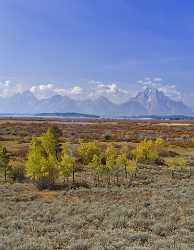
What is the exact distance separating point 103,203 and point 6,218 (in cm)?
585

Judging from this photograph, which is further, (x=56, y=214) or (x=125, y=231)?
(x=56, y=214)

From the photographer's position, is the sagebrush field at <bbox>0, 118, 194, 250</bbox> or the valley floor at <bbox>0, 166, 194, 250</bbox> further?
the sagebrush field at <bbox>0, 118, 194, 250</bbox>

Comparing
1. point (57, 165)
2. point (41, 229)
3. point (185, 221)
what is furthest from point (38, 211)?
point (57, 165)

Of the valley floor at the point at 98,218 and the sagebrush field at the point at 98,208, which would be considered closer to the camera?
the valley floor at the point at 98,218

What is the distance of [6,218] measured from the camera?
62.5 feet

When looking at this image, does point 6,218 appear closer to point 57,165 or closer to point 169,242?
point 169,242

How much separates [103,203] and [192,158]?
28.3m

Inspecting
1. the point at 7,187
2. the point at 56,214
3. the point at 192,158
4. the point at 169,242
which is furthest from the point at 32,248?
the point at 192,158

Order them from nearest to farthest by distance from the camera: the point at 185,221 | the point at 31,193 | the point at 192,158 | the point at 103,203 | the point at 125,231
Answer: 1. the point at 125,231
2. the point at 185,221
3. the point at 103,203
4. the point at 31,193
5. the point at 192,158

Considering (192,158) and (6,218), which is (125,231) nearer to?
(6,218)

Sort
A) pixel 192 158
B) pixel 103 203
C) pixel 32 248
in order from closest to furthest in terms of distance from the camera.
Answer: pixel 32 248 < pixel 103 203 < pixel 192 158

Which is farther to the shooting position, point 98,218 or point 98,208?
Answer: point 98,208

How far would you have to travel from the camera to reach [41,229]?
1686 cm

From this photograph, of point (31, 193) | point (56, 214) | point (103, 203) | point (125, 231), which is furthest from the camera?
point (31, 193)
